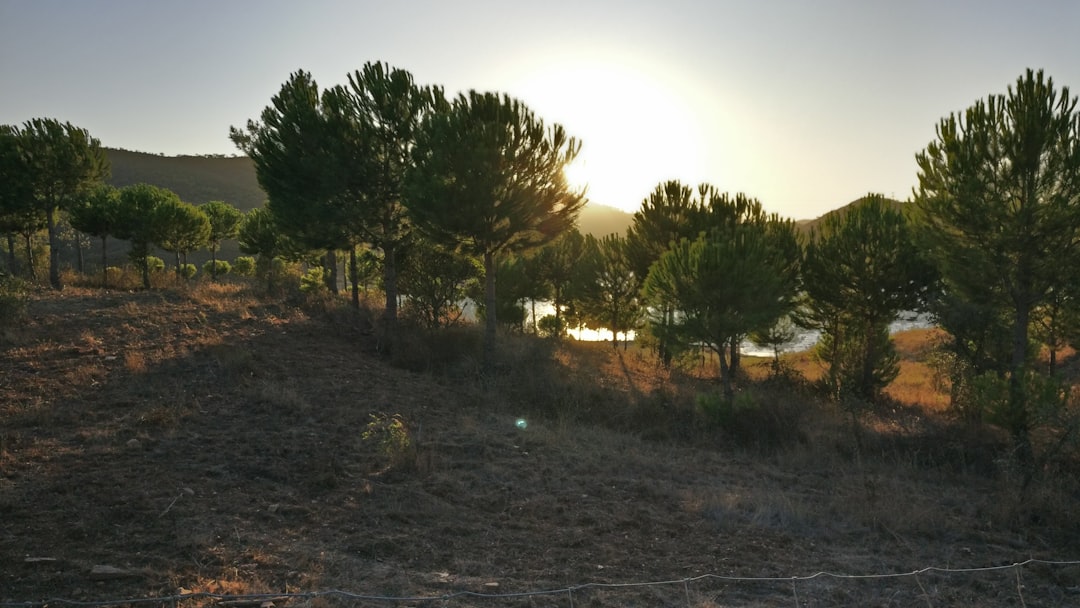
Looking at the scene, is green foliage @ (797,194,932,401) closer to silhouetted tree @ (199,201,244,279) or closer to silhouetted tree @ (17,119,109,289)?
silhouetted tree @ (17,119,109,289)

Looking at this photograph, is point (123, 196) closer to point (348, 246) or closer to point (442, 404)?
point (348, 246)

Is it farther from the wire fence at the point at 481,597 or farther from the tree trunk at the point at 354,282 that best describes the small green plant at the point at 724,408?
the tree trunk at the point at 354,282

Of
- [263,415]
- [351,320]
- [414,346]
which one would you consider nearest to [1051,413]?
[263,415]

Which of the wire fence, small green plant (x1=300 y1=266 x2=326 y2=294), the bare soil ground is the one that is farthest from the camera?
small green plant (x1=300 y1=266 x2=326 y2=294)

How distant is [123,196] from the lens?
29.5 m

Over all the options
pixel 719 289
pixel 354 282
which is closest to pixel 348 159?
pixel 354 282

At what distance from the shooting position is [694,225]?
25.7m

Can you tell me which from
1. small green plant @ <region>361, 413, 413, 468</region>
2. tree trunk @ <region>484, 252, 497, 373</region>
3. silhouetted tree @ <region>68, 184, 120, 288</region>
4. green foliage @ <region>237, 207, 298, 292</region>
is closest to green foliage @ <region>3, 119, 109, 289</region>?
silhouetted tree @ <region>68, 184, 120, 288</region>

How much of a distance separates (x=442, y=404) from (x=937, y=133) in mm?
→ 13565

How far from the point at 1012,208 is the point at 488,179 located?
12717 mm

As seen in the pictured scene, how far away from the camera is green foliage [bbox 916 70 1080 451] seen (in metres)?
13.1

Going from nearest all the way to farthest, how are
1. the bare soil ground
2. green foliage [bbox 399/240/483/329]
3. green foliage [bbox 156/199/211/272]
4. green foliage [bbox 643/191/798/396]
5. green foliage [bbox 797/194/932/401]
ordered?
the bare soil ground, green foliage [bbox 643/191/798/396], green foliage [bbox 399/240/483/329], green foliage [bbox 797/194/932/401], green foliage [bbox 156/199/211/272]

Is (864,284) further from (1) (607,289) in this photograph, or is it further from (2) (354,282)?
(2) (354,282)

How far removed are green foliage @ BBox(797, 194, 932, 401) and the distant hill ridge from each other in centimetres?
5106
